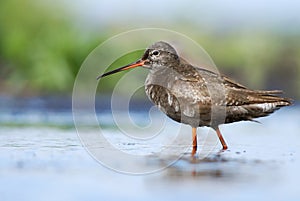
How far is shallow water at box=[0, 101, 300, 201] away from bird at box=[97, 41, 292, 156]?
35 cm

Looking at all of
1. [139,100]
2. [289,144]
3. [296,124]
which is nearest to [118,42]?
[139,100]

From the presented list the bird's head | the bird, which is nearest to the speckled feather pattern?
the bird

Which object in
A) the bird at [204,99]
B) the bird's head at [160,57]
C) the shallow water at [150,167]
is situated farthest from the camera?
the bird's head at [160,57]

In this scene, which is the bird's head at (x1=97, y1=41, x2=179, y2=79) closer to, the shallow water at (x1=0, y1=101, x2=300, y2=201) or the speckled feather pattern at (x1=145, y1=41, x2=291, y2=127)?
the speckled feather pattern at (x1=145, y1=41, x2=291, y2=127)

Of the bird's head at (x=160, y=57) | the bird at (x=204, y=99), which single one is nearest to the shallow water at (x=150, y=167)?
the bird at (x=204, y=99)

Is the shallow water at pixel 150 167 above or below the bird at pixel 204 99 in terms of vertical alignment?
below

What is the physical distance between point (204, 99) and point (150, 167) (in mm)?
1453

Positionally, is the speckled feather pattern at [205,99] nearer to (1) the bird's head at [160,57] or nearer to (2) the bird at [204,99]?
(2) the bird at [204,99]

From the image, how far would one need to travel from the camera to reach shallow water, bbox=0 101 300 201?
580 centimetres

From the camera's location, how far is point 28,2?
14945 mm

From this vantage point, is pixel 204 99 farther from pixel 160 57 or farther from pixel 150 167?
pixel 150 167

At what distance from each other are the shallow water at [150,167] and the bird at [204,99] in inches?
13.9

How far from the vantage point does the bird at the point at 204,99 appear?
812 centimetres

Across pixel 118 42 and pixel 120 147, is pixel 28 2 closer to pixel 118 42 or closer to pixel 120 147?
pixel 118 42
